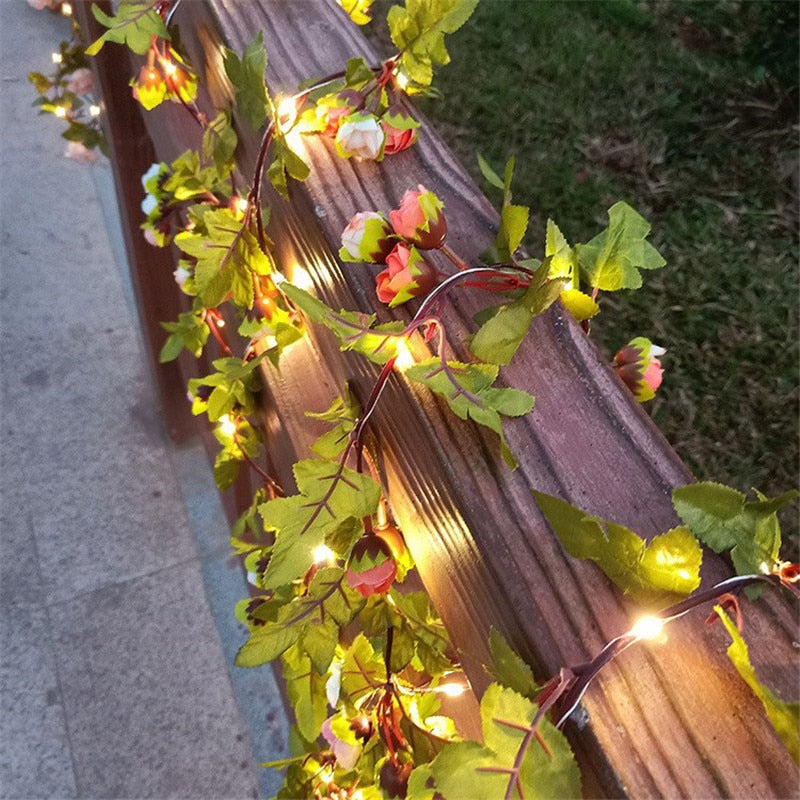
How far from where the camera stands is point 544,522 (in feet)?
1.59

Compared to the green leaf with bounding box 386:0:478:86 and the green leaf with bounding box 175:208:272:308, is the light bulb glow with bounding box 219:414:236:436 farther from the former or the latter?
the green leaf with bounding box 386:0:478:86

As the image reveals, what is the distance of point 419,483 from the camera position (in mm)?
577

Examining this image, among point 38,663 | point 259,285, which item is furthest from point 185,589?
point 259,285

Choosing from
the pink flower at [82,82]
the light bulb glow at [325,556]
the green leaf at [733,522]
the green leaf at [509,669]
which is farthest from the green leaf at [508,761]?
the pink flower at [82,82]

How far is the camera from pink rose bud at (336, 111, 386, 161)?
678 millimetres

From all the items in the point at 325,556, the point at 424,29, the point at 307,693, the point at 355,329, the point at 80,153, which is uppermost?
the point at 424,29

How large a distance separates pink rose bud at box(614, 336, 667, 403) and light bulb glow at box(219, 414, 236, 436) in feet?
1.98

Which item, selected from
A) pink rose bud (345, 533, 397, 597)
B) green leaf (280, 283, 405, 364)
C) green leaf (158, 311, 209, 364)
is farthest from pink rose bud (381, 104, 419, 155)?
green leaf (158, 311, 209, 364)

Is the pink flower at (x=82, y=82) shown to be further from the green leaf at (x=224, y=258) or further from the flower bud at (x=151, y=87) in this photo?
the green leaf at (x=224, y=258)

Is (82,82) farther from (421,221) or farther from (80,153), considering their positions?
(421,221)

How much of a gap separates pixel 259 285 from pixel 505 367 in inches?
14.7

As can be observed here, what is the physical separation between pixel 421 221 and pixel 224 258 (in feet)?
0.83

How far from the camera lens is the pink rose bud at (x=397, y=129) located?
0.69 metres

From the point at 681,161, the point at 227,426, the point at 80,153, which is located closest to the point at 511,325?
the point at 227,426
